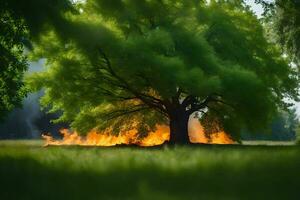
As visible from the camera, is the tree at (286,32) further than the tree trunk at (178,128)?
No

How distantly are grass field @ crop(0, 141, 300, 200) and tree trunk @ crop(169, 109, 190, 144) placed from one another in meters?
19.1

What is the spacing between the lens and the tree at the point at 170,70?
80.3 feet

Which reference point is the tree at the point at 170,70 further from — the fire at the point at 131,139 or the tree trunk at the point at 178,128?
the fire at the point at 131,139

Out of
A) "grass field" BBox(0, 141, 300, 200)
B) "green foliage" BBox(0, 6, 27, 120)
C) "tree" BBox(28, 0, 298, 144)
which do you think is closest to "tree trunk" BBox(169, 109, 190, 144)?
"tree" BBox(28, 0, 298, 144)

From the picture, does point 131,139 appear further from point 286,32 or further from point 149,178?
point 149,178

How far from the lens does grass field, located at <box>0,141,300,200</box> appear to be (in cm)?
653

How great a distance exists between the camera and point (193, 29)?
3084 cm

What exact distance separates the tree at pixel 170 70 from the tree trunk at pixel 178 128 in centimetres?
6

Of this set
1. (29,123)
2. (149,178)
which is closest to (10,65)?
(149,178)

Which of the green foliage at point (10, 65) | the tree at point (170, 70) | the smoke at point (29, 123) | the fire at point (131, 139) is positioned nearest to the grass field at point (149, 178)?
the green foliage at point (10, 65)

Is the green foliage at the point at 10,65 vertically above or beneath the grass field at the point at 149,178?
above

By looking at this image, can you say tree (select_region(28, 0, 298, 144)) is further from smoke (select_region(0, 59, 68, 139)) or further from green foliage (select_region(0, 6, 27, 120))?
smoke (select_region(0, 59, 68, 139))

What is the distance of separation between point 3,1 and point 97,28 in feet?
7.91

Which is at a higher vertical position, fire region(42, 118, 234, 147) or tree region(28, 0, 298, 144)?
tree region(28, 0, 298, 144)
